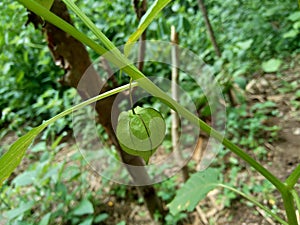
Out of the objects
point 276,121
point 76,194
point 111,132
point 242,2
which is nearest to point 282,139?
point 276,121

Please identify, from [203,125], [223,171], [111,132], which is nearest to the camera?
[203,125]

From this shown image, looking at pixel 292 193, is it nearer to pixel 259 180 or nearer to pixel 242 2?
pixel 259 180

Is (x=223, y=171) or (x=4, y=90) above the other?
(x=4, y=90)

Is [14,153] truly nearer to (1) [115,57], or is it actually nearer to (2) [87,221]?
(1) [115,57]

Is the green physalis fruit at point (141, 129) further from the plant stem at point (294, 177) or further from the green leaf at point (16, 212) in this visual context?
the green leaf at point (16, 212)

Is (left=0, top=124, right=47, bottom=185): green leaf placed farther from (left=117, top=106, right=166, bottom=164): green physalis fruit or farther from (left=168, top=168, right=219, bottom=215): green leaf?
(left=168, top=168, right=219, bottom=215): green leaf

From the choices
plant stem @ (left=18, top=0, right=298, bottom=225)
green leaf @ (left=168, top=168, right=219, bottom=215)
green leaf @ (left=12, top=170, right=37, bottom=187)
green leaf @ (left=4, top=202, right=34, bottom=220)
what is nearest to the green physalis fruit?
plant stem @ (left=18, top=0, right=298, bottom=225)

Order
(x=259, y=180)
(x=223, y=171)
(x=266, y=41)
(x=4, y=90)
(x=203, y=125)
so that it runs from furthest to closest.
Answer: (x=4, y=90), (x=266, y=41), (x=223, y=171), (x=259, y=180), (x=203, y=125)

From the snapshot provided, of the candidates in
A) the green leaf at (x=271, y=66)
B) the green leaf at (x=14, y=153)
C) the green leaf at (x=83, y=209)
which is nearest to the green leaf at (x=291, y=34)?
the green leaf at (x=271, y=66)
